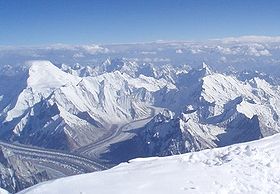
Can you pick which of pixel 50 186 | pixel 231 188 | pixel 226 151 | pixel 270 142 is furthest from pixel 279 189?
pixel 50 186

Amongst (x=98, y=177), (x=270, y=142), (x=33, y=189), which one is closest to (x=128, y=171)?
(x=98, y=177)

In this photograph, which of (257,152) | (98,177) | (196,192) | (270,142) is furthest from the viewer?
(270,142)

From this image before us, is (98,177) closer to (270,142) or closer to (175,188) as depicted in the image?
(175,188)

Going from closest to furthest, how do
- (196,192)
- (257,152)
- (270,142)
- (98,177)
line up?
(196,192) → (98,177) → (257,152) → (270,142)

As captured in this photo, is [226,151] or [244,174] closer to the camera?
[244,174]

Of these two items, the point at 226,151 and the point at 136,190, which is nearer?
the point at 136,190

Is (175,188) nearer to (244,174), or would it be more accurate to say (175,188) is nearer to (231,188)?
(231,188)
